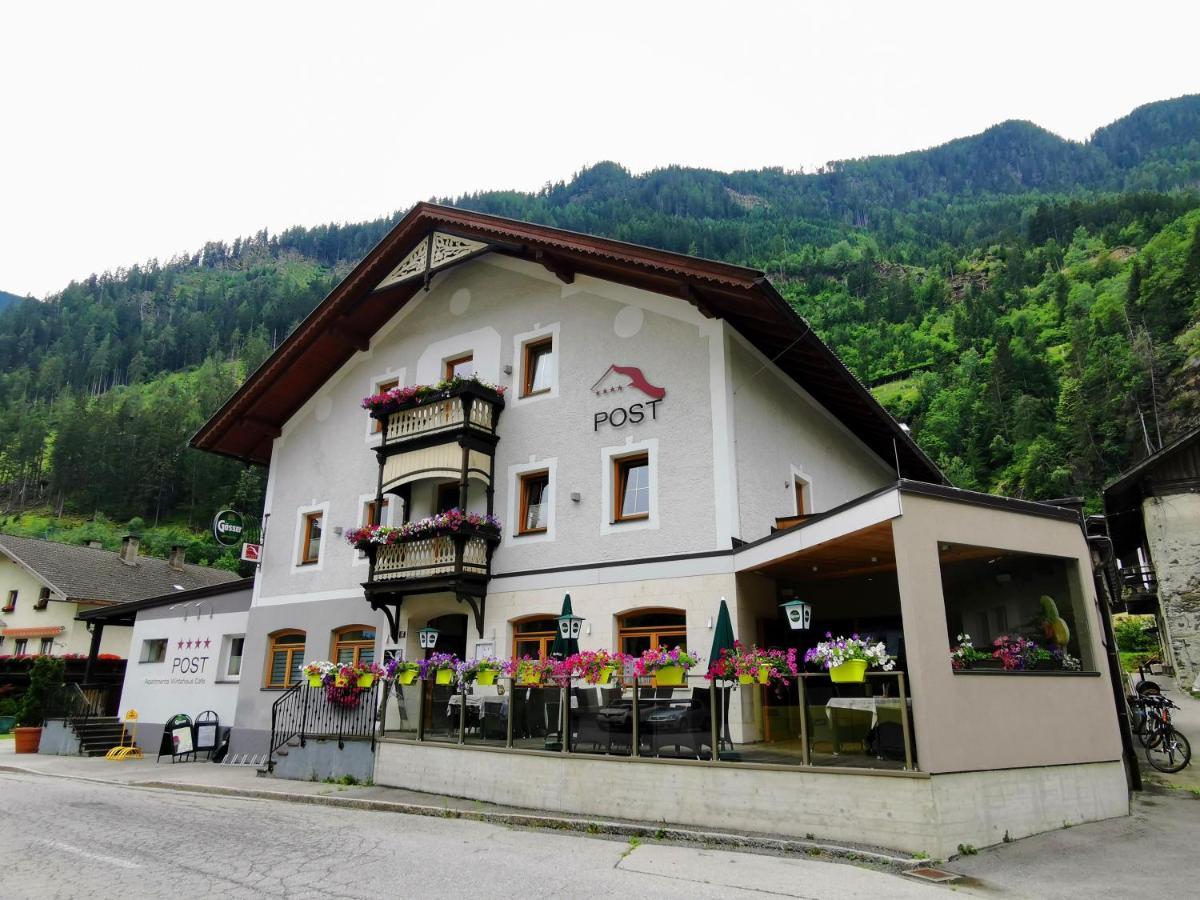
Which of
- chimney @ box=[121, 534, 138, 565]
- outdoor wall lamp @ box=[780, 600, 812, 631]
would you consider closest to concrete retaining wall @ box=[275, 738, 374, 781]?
outdoor wall lamp @ box=[780, 600, 812, 631]

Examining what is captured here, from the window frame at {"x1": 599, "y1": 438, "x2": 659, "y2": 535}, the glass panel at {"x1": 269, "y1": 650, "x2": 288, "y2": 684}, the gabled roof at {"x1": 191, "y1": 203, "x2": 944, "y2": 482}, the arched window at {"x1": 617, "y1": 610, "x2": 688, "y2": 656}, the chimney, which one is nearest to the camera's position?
the arched window at {"x1": 617, "y1": 610, "x2": 688, "y2": 656}

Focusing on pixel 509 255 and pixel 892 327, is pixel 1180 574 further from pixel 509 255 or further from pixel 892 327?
pixel 892 327

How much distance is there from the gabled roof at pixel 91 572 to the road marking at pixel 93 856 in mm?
30829

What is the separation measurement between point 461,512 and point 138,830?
7508 mm

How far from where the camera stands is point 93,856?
866 centimetres

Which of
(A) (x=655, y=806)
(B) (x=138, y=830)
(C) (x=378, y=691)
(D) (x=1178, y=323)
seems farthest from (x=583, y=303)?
(D) (x=1178, y=323)

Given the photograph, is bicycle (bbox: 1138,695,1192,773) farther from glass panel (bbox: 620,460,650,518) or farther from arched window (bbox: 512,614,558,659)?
arched window (bbox: 512,614,558,659)

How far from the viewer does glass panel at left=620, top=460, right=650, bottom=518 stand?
15.2 metres

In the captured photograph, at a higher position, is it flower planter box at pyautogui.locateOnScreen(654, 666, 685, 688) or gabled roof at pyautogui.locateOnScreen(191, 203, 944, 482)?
gabled roof at pyautogui.locateOnScreen(191, 203, 944, 482)

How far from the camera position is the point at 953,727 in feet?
29.2

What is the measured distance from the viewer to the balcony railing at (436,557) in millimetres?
16156

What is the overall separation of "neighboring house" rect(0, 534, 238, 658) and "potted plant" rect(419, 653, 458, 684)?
90.4 feet

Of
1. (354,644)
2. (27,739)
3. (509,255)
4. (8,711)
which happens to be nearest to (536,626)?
(354,644)

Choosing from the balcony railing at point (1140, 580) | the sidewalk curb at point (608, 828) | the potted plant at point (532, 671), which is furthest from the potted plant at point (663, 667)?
the balcony railing at point (1140, 580)
